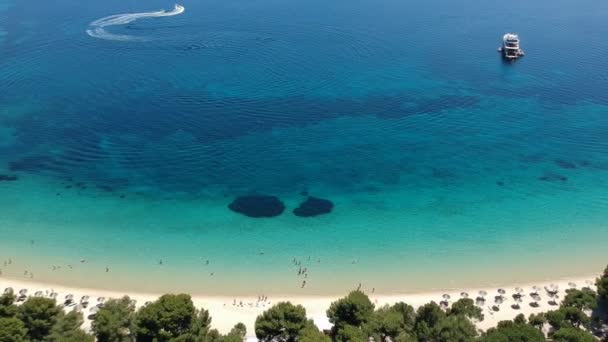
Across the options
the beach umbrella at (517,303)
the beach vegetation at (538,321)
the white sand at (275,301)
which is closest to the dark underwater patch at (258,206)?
the white sand at (275,301)

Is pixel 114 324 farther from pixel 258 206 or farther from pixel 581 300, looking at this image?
pixel 581 300

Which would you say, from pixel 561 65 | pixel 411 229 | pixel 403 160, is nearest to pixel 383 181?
pixel 403 160

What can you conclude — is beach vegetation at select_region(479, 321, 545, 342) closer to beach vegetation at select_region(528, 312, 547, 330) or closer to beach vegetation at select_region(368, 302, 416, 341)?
beach vegetation at select_region(528, 312, 547, 330)

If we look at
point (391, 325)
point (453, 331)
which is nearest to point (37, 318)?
point (391, 325)

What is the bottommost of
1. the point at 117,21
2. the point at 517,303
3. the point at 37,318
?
the point at 37,318

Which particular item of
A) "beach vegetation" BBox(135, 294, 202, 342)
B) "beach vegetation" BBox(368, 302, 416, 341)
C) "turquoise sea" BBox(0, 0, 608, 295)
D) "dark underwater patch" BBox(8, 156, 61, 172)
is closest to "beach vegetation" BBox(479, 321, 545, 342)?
"beach vegetation" BBox(368, 302, 416, 341)

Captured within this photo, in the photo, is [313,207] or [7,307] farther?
[313,207]

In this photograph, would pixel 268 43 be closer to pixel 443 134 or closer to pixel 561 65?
pixel 443 134
